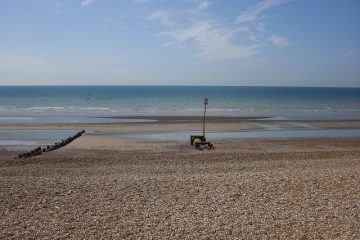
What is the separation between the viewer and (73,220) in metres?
8.55

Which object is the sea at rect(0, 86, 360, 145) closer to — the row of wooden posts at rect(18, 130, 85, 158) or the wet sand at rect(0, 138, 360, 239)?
the row of wooden posts at rect(18, 130, 85, 158)

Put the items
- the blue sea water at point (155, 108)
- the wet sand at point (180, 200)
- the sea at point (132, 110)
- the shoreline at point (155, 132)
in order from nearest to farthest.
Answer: the wet sand at point (180, 200) → the shoreline at point (155, 132) → the sea at point (132, 110) → the blue sea water at point (155, 108)

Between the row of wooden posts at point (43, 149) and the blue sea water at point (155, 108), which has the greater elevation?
the blue sea water at point (155, 108)

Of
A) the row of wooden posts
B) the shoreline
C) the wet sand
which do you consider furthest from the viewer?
the shoreline

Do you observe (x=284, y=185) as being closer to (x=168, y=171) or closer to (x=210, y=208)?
(x=210, y=208)

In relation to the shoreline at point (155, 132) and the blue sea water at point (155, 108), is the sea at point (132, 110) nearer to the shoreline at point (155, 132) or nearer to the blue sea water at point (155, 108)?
the blue sea water at point (155, 108)

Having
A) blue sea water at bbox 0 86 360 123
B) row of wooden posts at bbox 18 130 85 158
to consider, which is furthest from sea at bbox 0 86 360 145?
row of wooden posts at bbox 18 130 85 158

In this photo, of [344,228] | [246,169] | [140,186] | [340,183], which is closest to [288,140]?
[246,169]

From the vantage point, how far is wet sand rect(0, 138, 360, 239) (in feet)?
25.7

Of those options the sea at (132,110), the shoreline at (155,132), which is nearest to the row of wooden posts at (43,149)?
the shoreline at (155,132)

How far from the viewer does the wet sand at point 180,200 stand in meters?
7.84

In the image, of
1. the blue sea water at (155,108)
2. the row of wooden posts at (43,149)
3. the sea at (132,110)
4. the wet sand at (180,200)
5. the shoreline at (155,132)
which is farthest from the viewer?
the blue sea water at (155,108)

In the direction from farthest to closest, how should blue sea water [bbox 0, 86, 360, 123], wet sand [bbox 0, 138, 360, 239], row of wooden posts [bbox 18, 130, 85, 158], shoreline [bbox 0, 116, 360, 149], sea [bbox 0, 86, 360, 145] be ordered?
blue sea water [bbox 0, 86, 360, 123] → sea [bbox 0, 86, 360, 145] → shoreline [bbox 0, 116, 360, 149] → row of wooden posts [bbox 18, 130, 85, 158] → wet sand [bbox 0, 138, 360, 239]

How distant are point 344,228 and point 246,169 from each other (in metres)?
7.15
